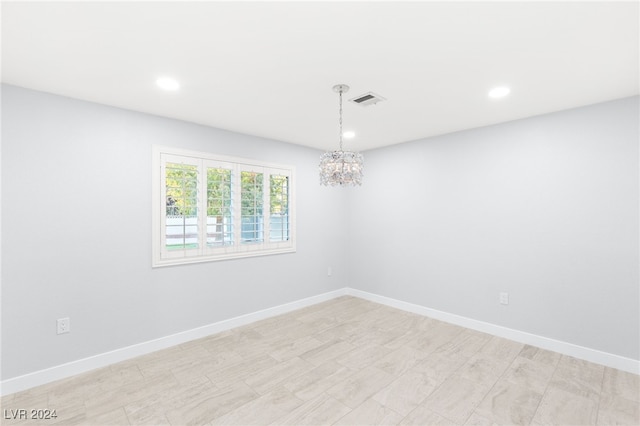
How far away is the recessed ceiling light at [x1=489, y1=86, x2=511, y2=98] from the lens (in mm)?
2531

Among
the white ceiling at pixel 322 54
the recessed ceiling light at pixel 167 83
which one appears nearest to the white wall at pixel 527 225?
the white ceiling at pixel 322 54

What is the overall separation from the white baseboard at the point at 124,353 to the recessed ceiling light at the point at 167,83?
2469mm

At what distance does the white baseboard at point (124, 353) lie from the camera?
2418 millimetres

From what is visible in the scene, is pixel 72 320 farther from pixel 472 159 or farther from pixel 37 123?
pixel 472 159

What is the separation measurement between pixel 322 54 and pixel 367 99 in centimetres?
84

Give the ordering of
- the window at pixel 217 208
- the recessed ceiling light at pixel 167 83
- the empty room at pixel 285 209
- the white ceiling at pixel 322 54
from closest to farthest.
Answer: the white ceiling at pixel 322 54
the empty room at pixel 285 209
the recessed ceiling light at pixel 167 83
the window at pixel 217 208

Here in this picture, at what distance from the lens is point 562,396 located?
7.63 ft

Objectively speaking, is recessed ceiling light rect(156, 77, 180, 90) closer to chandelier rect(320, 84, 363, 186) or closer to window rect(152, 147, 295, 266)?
window rect(152, 147, 295, 266)

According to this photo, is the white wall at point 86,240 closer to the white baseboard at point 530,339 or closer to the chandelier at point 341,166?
the chandelier at point 341,166

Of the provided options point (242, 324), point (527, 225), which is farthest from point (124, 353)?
point (527, 225)

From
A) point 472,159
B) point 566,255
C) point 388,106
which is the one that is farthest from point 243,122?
point 566,255

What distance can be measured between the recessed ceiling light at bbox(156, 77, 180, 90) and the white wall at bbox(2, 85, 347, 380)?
2.65ft

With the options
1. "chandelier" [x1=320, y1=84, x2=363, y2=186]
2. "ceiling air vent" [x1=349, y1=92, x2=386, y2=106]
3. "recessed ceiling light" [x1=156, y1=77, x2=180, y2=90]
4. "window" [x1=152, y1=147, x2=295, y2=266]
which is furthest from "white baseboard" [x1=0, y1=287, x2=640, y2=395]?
"ceiling air vent" [x1=349, y1=92, x2=386, y2=106]

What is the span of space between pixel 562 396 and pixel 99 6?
396cm
